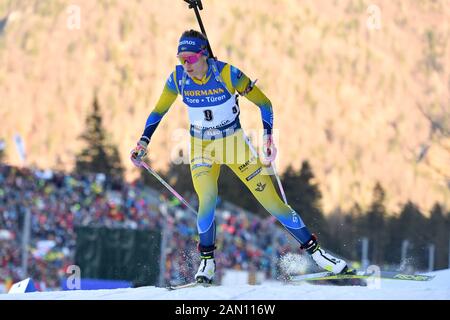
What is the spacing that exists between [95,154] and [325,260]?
58.5 m

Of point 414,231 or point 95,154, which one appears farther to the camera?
point 414,231

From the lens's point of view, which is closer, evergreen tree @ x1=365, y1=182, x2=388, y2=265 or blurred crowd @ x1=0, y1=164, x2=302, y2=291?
blurred crowd @ x1=0, y1=164, x2=302, y2=291

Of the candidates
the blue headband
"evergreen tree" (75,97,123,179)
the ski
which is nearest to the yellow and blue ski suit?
the blue headband

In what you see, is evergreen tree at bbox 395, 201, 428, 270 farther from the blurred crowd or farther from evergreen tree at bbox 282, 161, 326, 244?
the blurred crowd

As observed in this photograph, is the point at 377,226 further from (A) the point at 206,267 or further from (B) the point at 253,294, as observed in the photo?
(B) the point at 253,294

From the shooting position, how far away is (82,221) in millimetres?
31578

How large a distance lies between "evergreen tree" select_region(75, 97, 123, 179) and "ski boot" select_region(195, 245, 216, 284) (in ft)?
185

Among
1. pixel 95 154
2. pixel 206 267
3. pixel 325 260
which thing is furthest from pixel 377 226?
pixel 206 267

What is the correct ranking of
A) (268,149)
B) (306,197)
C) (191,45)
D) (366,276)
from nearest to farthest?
(191,45), (268,149), (366,276), (306,197)

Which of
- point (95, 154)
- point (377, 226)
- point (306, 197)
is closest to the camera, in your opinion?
point (306, 197)

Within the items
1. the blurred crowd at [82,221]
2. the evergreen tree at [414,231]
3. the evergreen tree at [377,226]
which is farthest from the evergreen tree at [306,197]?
the blurred crowd at [82,221]

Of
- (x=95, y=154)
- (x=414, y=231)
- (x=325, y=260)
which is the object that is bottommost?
(x=325, y=260)

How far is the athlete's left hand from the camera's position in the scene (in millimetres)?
8555
